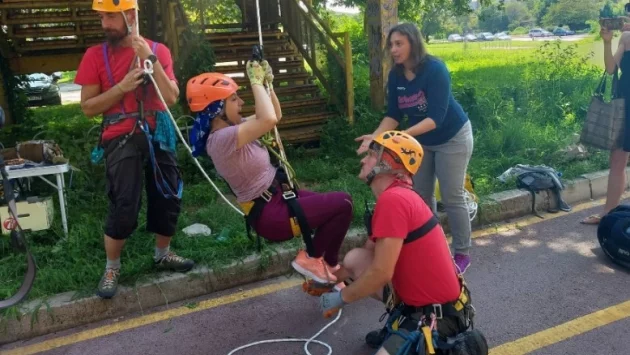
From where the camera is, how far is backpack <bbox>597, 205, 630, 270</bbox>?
4383 millimetres

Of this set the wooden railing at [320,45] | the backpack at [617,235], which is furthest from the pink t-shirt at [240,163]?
the wooden railing at [320,45]

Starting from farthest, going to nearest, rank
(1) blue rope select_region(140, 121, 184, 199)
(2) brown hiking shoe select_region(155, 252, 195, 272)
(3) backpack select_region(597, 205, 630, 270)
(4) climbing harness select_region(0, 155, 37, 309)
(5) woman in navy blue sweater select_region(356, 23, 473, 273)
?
1. (3) backpack select_region(597, 205, 630, 270)
2. (2) brown hiking shoe select_region(155, 252, 195, 272)
3. (5) woman in navy blue sweater select_region(356, 23, 473, 273)
4. (1) blue rope select_region(140, 121, 184, 199)
5. (4) climbing harness select_region(0, 155, 37, 309)

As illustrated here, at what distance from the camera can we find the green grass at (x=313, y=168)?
4.39 meters

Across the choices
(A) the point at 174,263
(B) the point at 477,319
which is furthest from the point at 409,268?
(A) the point at 174,263

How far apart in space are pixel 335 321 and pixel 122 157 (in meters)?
1.76

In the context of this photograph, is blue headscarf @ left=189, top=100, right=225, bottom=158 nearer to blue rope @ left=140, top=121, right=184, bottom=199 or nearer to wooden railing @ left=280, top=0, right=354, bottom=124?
blue rope @ left=140, top=121, right=184, bottom=199

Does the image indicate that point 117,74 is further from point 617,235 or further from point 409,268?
point 617,235

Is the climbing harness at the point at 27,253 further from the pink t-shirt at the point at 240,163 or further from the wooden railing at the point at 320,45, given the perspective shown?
the wooden railing at the point at 320,45

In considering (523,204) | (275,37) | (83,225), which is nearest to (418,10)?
(275,37)

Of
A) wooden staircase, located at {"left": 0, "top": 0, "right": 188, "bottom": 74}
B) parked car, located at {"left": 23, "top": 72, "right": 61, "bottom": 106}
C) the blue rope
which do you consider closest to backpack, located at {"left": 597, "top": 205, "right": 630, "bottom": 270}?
the blue rope

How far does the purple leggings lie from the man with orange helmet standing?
969 millimetres

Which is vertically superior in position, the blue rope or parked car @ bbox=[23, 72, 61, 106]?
the blue rope

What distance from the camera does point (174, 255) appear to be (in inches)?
170

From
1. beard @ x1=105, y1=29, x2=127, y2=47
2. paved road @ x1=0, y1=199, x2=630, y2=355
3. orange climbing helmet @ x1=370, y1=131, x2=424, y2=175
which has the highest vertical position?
beard @ x1=105, y1=29, x2=127, y2=47
